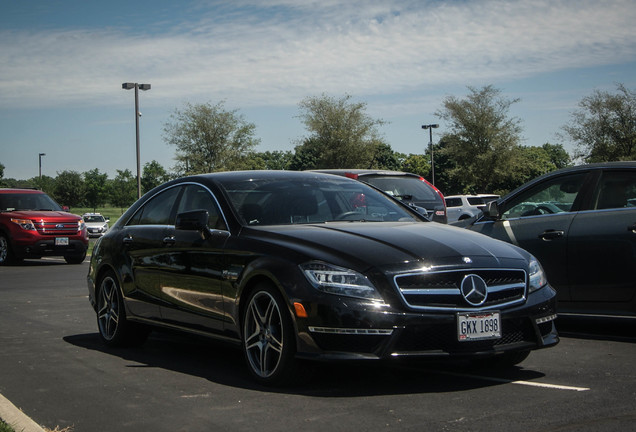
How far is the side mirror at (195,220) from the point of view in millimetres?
6555

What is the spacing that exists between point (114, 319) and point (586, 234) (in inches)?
172

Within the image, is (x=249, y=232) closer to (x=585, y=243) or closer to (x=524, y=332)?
(x=524, y=332)

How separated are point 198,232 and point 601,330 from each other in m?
4.16

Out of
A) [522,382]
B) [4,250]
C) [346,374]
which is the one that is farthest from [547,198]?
[4,250]

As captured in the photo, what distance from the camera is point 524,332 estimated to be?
567 centimetres

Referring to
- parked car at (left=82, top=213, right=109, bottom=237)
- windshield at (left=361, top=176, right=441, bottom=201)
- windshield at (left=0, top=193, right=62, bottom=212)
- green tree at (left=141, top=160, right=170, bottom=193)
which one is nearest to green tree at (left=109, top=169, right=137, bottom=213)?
green tree at (left=141, top=160, right=170, bottom=193)

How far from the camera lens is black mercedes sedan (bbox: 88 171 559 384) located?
17.5ft

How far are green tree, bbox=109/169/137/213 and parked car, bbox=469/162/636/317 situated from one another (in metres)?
83.7

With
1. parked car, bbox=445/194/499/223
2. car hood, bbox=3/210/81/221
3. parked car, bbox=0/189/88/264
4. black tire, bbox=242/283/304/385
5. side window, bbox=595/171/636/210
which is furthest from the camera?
parked car, bbox=445/194/499/223

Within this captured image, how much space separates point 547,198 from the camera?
8.40 meters

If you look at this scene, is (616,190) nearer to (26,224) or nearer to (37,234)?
(37,234)

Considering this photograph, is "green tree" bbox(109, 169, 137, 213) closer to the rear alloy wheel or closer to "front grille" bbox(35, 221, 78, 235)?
"front grille" bbox(35, 221, 78, 235)

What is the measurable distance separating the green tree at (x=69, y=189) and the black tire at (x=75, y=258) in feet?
247

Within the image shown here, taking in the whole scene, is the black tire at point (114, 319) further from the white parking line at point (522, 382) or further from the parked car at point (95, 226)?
the parked car at point (95, 226)
